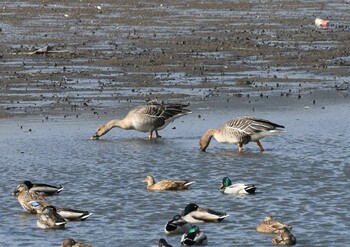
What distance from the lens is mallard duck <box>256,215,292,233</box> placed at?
11734 mm

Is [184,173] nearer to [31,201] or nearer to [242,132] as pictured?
[242,132]

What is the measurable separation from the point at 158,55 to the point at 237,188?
14730 millimetres

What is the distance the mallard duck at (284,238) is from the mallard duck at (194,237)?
725 mm

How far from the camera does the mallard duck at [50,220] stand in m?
12.2

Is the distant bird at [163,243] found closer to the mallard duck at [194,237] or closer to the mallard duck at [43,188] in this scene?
the mallard duck at [194,237]

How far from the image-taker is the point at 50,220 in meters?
12.2

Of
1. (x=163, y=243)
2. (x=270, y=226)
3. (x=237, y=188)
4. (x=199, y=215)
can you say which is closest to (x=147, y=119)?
(x=237, y=188)

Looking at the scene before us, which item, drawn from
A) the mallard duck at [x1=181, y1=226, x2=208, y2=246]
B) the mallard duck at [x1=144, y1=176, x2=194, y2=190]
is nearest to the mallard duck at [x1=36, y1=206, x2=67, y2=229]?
the mallard duck at [x1=181, y1=226, x2=208, y2=246]

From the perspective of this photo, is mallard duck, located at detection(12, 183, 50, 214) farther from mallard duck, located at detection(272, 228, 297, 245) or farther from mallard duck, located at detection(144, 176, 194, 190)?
mallard duck, located at detection(272, 228, 297, 245)

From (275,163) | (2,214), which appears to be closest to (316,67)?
(275,163)

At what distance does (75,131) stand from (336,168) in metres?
5.15

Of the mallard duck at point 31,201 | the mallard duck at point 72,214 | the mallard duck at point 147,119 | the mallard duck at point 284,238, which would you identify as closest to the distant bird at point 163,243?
the mallard duck at point 284,238

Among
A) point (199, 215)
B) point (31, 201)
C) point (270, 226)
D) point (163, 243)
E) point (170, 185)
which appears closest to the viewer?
point (163, 243)

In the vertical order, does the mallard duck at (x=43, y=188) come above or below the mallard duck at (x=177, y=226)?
above
